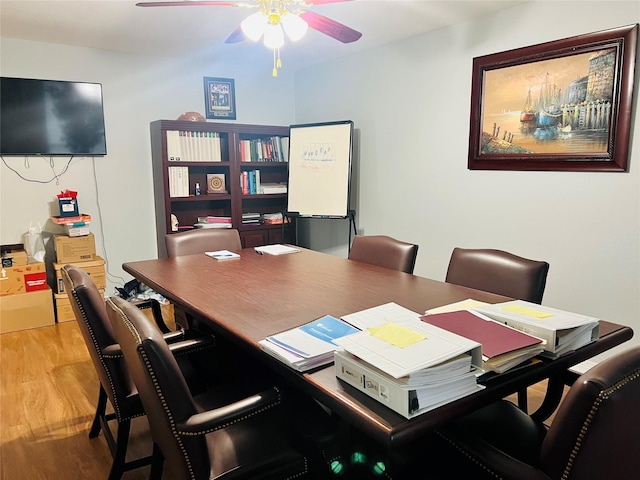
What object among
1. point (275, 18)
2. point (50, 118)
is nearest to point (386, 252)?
point (275, 18)

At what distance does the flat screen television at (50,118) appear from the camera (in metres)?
3.58

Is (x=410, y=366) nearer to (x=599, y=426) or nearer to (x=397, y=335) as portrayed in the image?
(x=397, y=335)

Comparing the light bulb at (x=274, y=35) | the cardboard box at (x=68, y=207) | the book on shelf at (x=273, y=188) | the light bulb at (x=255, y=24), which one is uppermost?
the light bulb at (x=255, y=24)

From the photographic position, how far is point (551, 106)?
2.83 m

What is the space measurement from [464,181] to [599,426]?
262 cm

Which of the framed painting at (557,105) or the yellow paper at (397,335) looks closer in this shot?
the yellow paper at (397,335)

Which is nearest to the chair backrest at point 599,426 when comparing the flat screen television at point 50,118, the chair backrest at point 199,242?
the chair backrest at point 199,242

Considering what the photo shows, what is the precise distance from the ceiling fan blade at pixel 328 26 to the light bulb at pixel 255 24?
0.62ft

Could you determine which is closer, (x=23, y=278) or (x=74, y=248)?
(x=23, y=278)

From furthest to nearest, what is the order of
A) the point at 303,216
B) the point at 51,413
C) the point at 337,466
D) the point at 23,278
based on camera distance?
the point at 303,216 < the point at 23,278 < the point at 51,413 < the point at 337,466

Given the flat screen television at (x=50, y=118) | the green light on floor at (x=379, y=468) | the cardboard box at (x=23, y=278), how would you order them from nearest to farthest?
1. the green light on floor at (x=379, y=468)
2. the cardboard box at (x=23, y=278)
3. the flat screen television at (x=50, y=118)

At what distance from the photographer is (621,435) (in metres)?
1.00

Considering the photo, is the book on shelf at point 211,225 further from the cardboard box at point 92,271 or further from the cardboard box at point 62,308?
the cardboard box at point 62,308

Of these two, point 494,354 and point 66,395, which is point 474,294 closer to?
point 494,354
